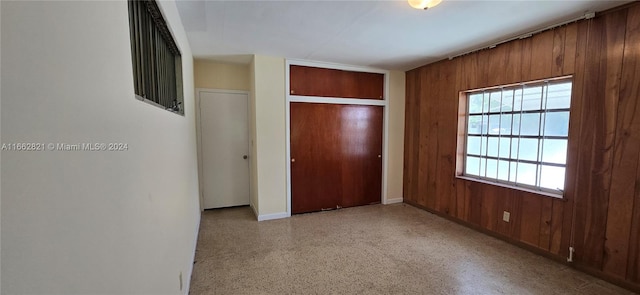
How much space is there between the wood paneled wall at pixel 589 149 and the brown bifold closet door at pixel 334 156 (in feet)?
5.03

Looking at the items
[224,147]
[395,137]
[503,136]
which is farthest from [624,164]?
[224,147]

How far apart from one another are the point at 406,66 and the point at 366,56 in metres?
0.90

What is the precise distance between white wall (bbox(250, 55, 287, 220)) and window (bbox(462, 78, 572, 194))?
2.49 meters

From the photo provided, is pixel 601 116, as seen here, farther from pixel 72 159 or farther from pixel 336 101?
pixel 72 159

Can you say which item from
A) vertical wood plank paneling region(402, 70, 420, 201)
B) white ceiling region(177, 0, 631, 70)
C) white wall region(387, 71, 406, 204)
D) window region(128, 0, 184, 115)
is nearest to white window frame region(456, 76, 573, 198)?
white ceiling region(177, 0, 631, 70)

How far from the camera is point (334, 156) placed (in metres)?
3.96

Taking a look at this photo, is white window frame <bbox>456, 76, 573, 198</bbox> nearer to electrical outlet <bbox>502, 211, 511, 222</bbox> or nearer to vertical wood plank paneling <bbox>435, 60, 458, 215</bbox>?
vertical wood plank paneling <bbox>435, 60, 458, 215</bbox>

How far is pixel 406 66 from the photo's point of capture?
13.0ft

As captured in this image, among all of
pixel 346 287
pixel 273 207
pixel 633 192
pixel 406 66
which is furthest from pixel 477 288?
pixel 406 66

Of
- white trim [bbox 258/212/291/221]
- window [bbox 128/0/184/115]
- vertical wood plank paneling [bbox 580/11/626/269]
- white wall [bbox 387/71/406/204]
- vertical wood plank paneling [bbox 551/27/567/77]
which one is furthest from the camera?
white wall [bbox 387/71/406/204]

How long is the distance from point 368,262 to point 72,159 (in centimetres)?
238

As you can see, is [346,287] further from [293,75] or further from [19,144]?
[293,75]

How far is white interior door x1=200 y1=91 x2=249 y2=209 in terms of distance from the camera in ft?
12.6

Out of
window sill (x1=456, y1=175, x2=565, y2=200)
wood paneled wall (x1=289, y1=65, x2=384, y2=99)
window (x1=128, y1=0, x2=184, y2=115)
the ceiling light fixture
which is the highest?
the ceiling light fixture
